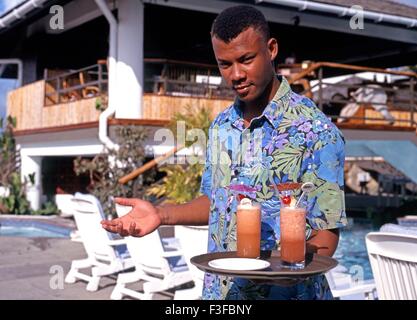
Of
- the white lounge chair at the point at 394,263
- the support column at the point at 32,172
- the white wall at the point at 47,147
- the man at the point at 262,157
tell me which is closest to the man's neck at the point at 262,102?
the man at the point at 262,157

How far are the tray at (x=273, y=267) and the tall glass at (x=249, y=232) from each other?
5 cm

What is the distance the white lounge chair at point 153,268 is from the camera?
5180 millimetres

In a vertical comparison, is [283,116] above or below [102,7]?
below

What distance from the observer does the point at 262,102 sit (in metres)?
1.89

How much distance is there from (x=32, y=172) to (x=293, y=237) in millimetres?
13630

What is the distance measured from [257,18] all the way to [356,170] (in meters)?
27.0

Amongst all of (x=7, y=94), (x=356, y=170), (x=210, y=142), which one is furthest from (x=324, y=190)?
(x=356, y=170)

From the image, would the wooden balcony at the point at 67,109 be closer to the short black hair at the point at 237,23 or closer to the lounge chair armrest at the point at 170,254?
the lounge chair armrest at the point at 170,254

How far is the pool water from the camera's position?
8.47m

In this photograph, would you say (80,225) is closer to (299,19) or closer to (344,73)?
(299,19)

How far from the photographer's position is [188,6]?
10.5 metres

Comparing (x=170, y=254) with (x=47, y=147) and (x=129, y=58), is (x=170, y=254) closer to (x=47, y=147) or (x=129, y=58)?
(x=129, y=58)

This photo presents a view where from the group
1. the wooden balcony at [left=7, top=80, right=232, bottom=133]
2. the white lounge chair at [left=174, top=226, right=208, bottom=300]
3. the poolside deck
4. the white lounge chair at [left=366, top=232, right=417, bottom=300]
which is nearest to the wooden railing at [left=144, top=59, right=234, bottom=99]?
the wooden balcony at [left=7, top=80, right=232, bottom=133]

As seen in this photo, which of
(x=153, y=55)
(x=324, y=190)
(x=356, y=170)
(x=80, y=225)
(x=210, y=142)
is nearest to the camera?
(x=324, y=190)
